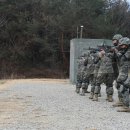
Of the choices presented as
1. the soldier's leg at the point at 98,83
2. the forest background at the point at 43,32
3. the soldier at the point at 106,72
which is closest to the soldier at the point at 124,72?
the soldier at the point at 106,72

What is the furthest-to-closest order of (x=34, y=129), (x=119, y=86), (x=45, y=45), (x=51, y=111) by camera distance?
(x=45, y=45) → (x=119, y=86) → (x=51, y=111) → (x=34, y=129)

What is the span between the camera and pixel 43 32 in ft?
166

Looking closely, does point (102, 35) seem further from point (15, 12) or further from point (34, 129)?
point (34, 129)

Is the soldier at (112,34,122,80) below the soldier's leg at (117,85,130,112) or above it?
above

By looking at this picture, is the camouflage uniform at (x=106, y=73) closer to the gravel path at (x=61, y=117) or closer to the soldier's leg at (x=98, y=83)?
the soldier's leg at (x=98, y=83)

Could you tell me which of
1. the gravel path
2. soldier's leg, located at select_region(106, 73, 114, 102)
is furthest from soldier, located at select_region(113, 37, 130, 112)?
soldier's leg, located at select_region(106, 73, 114, 102)

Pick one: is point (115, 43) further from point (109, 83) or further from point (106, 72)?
point (109, 83)

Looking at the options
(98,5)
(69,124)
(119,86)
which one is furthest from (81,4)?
(69,124)

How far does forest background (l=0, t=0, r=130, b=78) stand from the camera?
4962cm

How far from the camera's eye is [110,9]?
55.2 meters

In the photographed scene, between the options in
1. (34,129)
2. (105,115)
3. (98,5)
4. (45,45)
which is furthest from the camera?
(98,5)

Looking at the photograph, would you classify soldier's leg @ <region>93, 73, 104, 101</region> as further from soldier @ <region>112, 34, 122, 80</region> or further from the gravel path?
the gravel path

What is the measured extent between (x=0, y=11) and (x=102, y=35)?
432 inches

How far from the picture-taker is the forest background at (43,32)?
49.6 m
